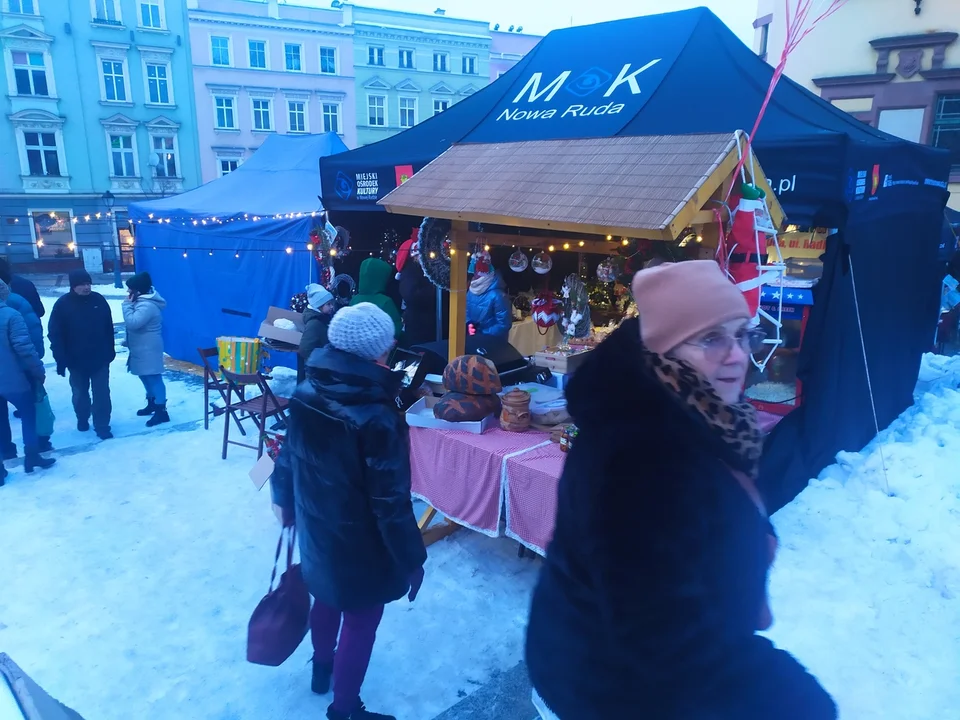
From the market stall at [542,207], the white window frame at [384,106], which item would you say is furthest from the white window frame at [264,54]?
the market stall at [542,207]

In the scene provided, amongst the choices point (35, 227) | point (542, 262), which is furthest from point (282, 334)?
point (35, 227)

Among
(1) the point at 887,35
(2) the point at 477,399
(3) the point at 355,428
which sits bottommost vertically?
(2) the point at 477,399

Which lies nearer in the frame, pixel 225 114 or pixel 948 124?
Answer: pixel 948 124

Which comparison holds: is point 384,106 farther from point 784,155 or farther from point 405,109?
point 784,155

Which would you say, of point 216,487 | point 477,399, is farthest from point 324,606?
point 216,487

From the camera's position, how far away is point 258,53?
30156 mm

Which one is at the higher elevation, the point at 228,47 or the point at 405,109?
the point at 228,47

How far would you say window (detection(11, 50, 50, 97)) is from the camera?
81.0 ft

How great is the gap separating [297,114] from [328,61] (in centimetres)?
335

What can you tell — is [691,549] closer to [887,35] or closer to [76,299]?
[76,299]

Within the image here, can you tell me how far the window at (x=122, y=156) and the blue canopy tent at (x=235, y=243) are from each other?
69.4 ft

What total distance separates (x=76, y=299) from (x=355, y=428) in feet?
15.6

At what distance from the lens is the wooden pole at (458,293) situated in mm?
4270

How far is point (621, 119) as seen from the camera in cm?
386
